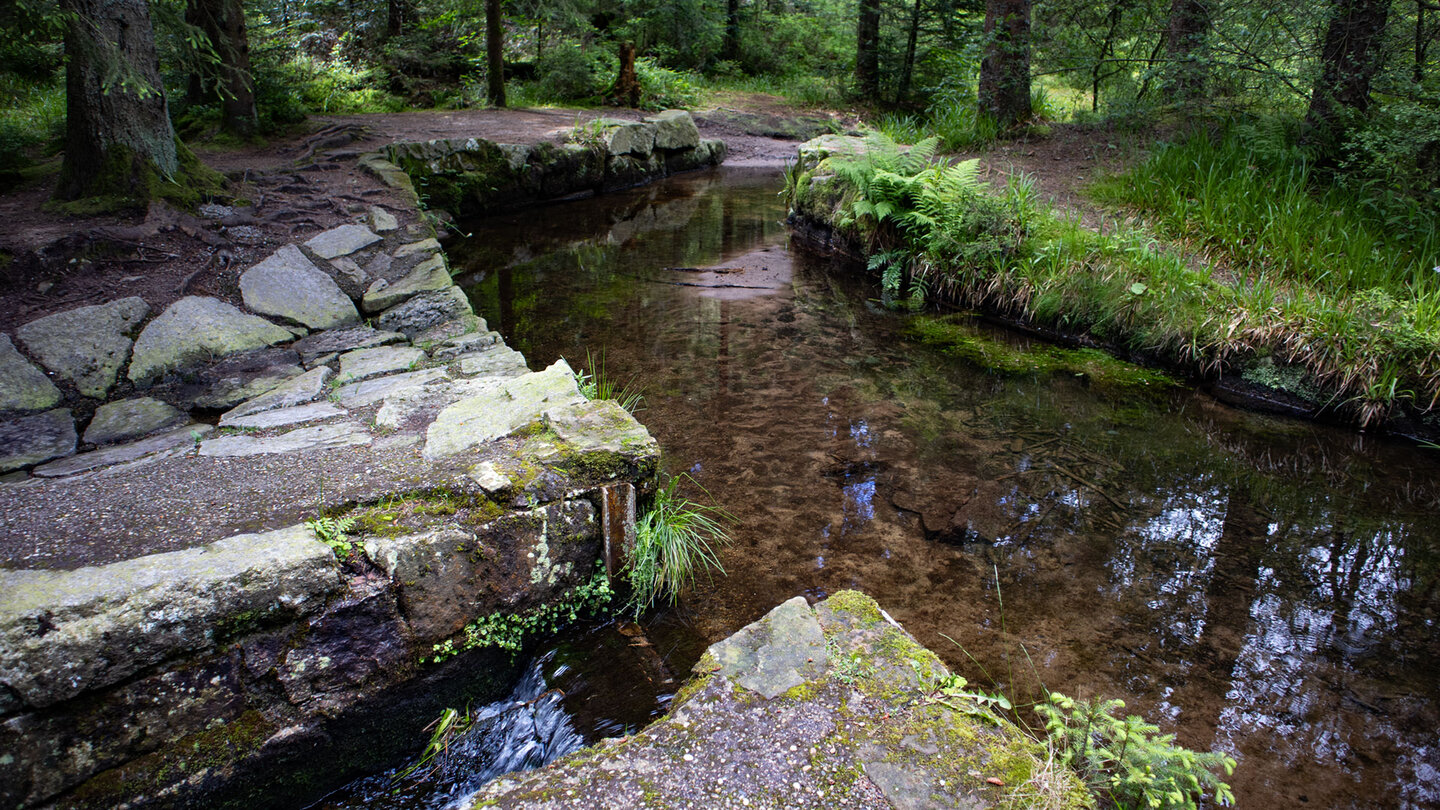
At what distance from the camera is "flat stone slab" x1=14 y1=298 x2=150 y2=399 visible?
3.94 m

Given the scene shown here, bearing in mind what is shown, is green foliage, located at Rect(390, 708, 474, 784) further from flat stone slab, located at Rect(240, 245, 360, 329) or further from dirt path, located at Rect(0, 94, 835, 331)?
dirt path, located at Rect(0, 94, 835, 331)

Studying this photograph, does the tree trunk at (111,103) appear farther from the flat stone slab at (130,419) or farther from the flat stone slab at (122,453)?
the flat stone slab at (122,453)

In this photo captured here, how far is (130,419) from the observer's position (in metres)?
3.76

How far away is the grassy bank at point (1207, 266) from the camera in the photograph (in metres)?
5.10

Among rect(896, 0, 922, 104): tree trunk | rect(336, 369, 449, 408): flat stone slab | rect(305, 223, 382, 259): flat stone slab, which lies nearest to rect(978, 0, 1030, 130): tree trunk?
rect(896, 0, 922, 104): tree trunk

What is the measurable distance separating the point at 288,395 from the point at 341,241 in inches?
95.8

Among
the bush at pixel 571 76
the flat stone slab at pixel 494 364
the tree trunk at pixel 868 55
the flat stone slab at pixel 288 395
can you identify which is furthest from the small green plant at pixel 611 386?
the tree trunk at pixel 868 55

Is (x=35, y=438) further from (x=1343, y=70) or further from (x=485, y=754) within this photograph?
(x=1343, y=70)

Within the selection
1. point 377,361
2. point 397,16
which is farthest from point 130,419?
point 397,16

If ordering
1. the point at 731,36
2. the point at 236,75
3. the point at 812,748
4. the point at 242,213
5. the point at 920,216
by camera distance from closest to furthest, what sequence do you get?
the point at 812,748 < the point at 242,213 < the point at 920,216 < the point at 236,75 < the point at 731,36

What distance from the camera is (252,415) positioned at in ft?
12.0

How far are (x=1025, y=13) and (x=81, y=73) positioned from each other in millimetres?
10122

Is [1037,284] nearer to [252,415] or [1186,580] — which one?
[1186,580]

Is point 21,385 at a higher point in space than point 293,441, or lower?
higher
